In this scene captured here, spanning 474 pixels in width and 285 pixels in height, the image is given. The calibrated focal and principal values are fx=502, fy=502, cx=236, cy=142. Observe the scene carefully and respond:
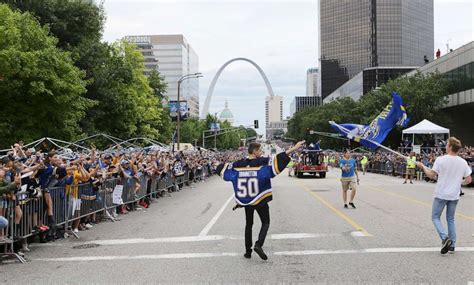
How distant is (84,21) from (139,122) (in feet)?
49.5

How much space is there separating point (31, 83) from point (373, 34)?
138209 mm

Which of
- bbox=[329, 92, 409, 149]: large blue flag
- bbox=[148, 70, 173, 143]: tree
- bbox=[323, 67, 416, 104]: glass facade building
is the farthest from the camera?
bbox=[323, 67, 416, 104]: glass facade building

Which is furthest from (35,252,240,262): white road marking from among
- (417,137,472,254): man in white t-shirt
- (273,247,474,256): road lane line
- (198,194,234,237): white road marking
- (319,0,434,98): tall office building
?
(319,0,434,98): tall office building

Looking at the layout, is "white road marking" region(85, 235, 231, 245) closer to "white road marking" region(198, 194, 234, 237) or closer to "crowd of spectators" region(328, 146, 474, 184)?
"white road marking" region(198, 194, 234, 237)

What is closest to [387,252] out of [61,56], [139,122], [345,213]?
[345,213]

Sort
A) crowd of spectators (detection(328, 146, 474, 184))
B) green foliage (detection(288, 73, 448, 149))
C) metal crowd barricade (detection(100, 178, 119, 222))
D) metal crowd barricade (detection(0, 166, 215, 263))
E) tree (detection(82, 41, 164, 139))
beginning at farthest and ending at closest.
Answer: green foliage (detection(288, 73, 448, 149))
tree (detection(82, 41, 164, 139))
crowd of spectators (detection(328, 146, 474, 184))
metal crowd barricade (detection(100, 178, 119, 222))
metal crowd barricade (detection(0, 166, 215, 263))

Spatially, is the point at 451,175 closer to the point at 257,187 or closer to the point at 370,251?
the point at 370,251

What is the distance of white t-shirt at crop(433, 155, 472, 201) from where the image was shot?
26.6ft

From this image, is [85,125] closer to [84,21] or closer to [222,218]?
[84,21]

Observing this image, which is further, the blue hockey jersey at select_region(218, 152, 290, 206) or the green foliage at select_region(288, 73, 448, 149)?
the green foliage at select_region(288, 73, 448, 149)

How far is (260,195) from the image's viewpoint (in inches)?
312

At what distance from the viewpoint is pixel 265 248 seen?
29.0 feet

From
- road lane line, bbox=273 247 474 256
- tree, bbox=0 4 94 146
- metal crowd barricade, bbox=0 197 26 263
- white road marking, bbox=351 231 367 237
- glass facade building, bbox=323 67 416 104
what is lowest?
white road marking, bbox=351 231 367 237

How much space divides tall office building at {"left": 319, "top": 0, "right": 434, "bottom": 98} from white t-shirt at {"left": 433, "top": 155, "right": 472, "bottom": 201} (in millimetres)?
142354
